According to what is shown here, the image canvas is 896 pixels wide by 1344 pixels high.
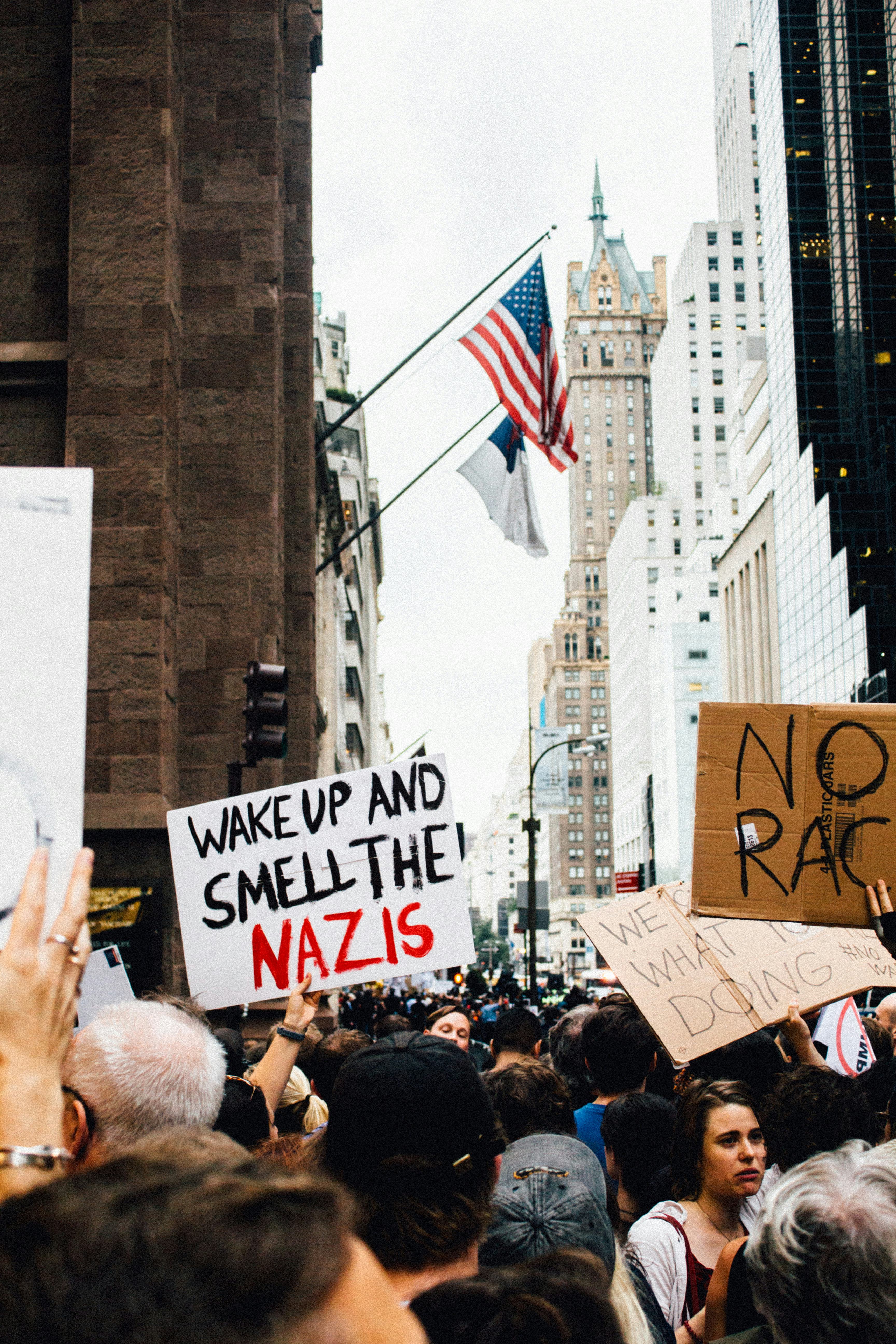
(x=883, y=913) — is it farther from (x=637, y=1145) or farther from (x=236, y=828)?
(x=236, y=828)

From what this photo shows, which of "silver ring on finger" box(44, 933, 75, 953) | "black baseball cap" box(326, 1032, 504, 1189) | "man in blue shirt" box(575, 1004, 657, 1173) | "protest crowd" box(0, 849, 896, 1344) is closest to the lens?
"protest crowd" box(0, 849, 896, 1344)

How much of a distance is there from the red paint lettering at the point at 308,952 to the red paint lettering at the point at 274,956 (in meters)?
0.04

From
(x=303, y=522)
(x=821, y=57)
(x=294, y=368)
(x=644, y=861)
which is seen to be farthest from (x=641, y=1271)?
(x=644, y=861)

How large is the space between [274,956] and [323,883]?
374mm

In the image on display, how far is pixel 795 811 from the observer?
4.98m

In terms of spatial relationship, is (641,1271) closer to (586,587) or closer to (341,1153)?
(341,1153)

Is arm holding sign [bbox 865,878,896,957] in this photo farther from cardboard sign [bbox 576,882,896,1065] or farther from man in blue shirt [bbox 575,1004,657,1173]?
man in blue shirt [bbox 575,1004,657,1173]

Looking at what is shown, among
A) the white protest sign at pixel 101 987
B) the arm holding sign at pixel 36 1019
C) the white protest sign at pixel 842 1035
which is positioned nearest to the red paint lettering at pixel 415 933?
the white protest sign at pixel 101 987

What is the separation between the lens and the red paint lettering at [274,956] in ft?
17.5

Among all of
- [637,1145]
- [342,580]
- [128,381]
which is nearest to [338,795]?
[637,1145]

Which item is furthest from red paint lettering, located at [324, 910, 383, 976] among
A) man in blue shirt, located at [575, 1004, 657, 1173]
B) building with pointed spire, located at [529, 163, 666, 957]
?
building with pointed spire, located at [529, 163, 666, 957]

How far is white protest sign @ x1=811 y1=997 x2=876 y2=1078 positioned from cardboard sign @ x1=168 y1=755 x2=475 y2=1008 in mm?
2737

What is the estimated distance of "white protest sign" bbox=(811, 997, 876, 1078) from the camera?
7.34 meters

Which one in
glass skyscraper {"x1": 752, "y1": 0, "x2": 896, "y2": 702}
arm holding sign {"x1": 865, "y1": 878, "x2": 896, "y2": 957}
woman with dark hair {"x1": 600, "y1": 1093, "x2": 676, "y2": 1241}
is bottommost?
woman with dark hair {"x1": 600, "y1": 1093, "x2": 676, "y2": 1241}
